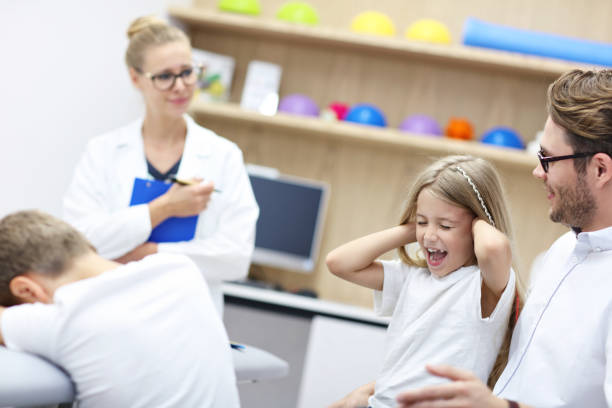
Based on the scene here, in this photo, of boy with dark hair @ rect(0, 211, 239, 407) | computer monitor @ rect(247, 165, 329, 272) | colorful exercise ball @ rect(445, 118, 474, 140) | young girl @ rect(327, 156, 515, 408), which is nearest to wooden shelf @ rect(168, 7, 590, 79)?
colorful exercise ball @ rect(445, 118, 474, 140)

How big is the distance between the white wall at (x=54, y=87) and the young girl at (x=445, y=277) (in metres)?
1.52

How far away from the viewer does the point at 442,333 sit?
4.89 feet

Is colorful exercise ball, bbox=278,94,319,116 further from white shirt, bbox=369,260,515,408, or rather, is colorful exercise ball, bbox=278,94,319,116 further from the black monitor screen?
white shirt, bbox=369,260,515,408

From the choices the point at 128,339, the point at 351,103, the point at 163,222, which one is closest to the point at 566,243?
the point at 128,339

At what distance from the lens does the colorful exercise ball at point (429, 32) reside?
136 inches

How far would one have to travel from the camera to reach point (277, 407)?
3.55 metres

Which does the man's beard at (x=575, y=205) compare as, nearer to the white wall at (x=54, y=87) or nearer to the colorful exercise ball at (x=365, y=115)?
the white wall at (x=54, y=87)

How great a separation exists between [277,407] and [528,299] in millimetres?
2266

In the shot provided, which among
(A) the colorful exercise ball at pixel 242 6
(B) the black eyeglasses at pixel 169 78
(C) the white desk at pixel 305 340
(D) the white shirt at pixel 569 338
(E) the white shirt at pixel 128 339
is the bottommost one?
(C) the white desk at pixel 305 340

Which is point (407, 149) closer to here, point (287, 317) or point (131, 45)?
point (287, 317)

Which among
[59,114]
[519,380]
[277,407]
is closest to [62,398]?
[519,380]

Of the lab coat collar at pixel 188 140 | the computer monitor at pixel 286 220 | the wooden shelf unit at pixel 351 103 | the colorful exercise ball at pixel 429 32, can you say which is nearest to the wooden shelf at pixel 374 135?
the wooden shelf unit at pixel 351 103

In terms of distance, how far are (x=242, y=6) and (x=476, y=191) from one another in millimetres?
2355

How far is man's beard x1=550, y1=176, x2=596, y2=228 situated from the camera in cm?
139
